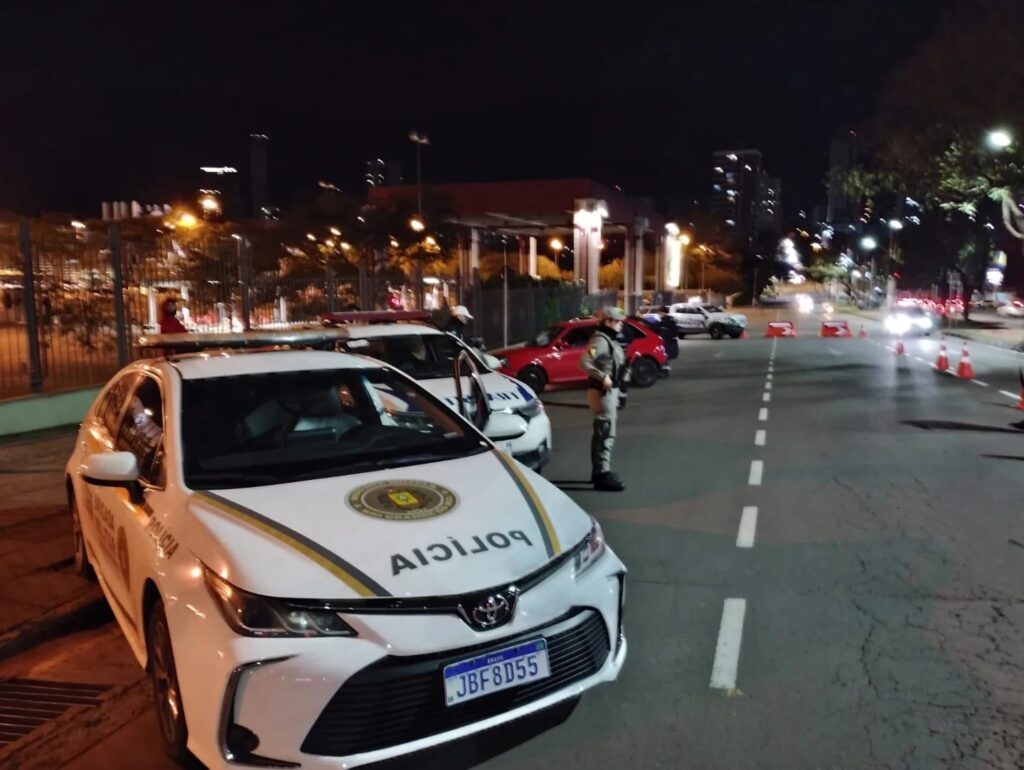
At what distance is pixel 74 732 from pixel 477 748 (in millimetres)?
2059

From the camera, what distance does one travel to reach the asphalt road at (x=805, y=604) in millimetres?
3980

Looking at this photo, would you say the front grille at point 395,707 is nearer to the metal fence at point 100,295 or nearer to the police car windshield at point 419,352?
the police car windshield at point 419,352

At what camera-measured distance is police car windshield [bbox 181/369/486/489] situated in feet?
14.5

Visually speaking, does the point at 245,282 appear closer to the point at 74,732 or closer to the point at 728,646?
the point at 74,732

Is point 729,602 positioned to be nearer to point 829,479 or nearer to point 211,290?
point 829,479

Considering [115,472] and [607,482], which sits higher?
[115,472]

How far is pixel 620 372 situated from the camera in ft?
28.9

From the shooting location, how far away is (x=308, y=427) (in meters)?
5.12

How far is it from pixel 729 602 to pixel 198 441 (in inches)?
130

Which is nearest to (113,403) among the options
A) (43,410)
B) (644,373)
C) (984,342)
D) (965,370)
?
(43,410)

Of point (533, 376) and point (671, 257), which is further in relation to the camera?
point (671, 257)

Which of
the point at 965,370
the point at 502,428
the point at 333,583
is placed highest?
the point at 502,428

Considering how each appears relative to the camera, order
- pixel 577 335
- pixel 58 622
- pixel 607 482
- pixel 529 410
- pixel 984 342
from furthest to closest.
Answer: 1. pixel 984 342
2. pixel 577 335
3. pixel 529 410
4. pixel 607 482
5. pixel 58 622

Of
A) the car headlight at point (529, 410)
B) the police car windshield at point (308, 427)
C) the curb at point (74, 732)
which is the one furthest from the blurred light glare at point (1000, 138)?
the curb at point (74, 732)
